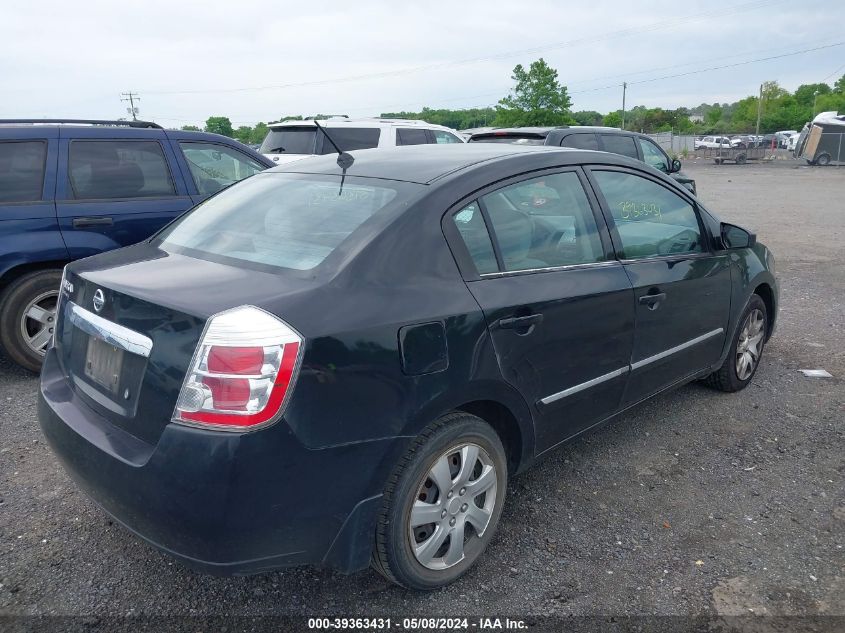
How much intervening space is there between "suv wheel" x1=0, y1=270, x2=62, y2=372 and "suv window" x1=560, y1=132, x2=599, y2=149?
708cm

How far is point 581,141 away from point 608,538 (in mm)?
8110

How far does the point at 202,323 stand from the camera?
213cm

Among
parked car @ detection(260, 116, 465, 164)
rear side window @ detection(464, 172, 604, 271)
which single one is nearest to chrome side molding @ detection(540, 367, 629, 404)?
rear side window @ detection(464, 172, 604, 271)

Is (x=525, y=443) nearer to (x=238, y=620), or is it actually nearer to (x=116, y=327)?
(x=238, y=620)

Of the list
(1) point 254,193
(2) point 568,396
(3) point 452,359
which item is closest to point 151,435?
(3) point 452,359

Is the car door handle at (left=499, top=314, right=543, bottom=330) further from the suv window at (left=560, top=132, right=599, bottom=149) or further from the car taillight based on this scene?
the suv window at (left=560, top=132, right=599, bottom=149)

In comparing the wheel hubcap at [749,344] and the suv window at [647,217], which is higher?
A: the suv window at [647,217]

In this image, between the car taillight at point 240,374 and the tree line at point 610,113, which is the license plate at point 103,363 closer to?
the car taillight at point 240,374

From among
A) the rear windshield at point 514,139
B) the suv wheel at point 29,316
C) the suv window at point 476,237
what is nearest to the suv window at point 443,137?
the rear windshield at point 514,139

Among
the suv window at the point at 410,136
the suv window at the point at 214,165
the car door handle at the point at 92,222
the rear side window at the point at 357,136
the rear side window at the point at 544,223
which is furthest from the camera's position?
the suv window at the point at 410,136

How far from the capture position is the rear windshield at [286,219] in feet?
8.46

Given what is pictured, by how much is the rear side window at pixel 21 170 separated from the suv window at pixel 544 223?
376 cm

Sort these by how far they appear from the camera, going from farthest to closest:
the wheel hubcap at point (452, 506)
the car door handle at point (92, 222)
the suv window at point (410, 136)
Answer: the suv window at point (410, 136) → the car door handle at point (92, 222) → the wheel hubcap at point (452, 506)

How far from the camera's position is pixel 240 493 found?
2.04 m
